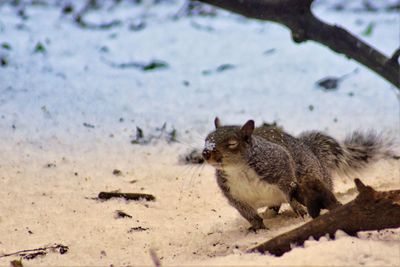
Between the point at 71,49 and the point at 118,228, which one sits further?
the point at 71,49

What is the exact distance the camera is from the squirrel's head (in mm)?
3413

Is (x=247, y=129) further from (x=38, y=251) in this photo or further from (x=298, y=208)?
(x=38, y=251)

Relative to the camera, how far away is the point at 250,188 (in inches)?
139

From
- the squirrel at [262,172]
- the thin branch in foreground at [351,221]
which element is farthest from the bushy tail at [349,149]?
the thin branch in foreground at [351,221]

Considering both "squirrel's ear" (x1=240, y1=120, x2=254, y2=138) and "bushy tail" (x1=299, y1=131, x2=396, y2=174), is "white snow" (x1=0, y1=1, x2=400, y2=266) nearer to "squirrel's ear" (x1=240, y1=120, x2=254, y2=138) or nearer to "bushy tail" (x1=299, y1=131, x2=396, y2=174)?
"bushy tail" (x1=299, y1=131, x2=396, y2=174)

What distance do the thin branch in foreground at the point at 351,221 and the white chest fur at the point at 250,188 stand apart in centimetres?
58

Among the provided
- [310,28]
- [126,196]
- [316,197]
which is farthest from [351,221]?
[310,28]

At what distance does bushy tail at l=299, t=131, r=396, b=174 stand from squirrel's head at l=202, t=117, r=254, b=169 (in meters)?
0.73

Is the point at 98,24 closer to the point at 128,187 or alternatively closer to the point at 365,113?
the point at 365,113

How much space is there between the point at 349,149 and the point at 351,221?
1419mm

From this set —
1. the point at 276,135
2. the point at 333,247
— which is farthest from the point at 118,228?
the point at 333,247

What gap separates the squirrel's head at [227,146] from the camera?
11.2 ft

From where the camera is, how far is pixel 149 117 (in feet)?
18.7

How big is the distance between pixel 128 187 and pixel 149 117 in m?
1.36
